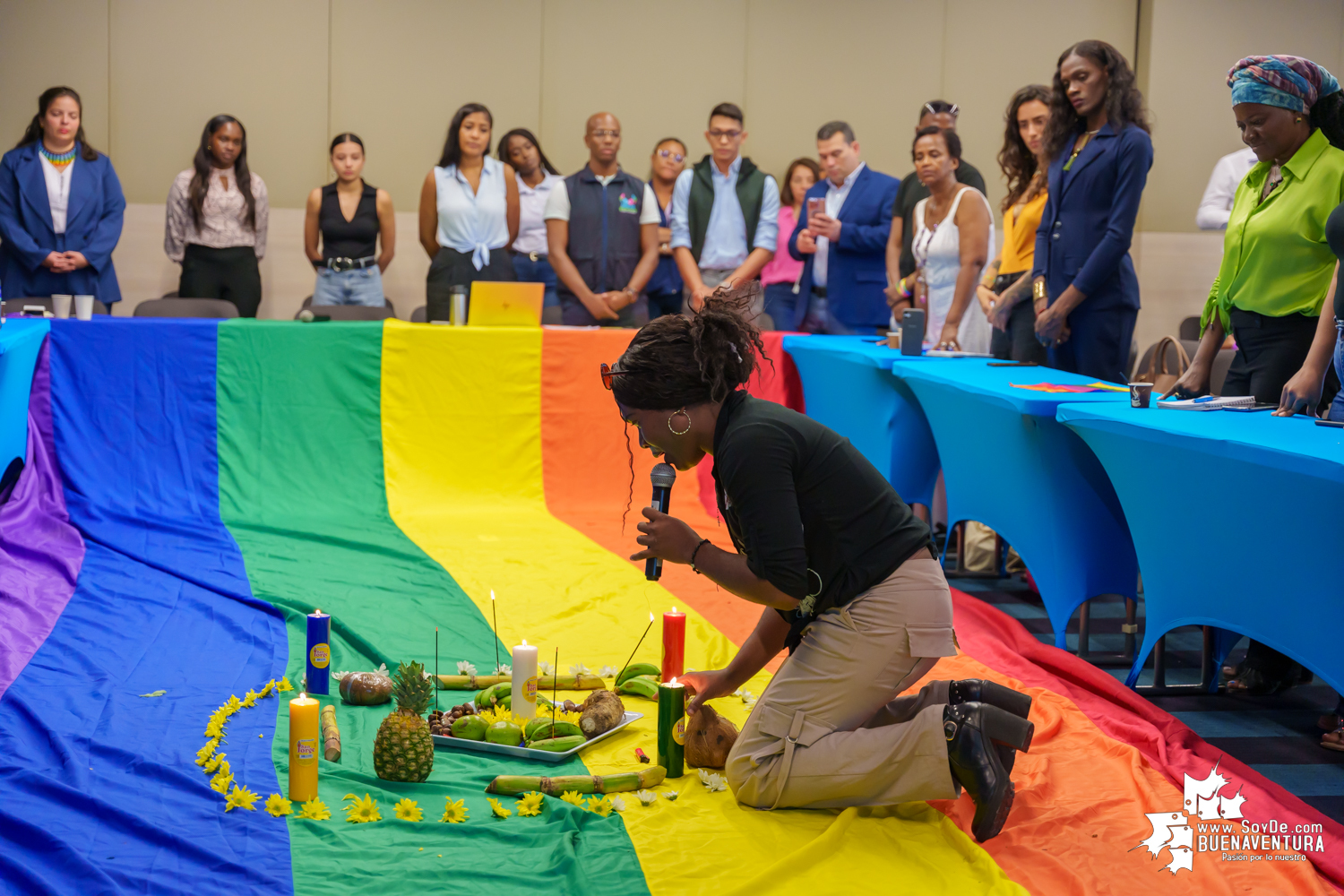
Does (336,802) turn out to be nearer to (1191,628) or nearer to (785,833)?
(785,833)

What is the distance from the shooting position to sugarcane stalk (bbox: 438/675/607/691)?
2717 millimetres

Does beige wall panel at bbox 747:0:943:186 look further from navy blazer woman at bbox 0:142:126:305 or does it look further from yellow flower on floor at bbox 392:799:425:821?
yellow flower on floor at bbox 392:799:425:821

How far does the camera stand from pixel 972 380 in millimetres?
3398

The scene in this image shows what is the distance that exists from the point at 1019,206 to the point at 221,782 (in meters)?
3.76

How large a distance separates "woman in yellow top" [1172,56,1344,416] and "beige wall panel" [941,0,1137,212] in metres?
5.98

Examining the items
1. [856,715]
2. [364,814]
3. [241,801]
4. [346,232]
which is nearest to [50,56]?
[346,232]

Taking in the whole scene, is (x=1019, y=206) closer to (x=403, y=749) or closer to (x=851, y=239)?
(x=851, y=239)

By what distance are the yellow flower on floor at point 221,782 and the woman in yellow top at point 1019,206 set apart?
3.18 m

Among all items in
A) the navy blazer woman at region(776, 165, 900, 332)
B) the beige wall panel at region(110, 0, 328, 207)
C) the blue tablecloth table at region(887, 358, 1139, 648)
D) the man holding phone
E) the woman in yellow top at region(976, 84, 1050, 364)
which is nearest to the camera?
the blue tablecloth table at region(887, 358, 1139, 648)

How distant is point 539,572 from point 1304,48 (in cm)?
790

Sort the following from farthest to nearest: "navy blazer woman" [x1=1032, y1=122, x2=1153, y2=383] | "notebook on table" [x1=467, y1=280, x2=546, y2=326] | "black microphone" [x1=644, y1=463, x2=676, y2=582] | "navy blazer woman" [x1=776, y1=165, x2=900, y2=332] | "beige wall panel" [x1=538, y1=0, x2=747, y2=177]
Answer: "beige wall panel" [x1=538, y1=0, x2=747, y2=177], "navy blazer woman" [x1=776, y1=165, x2=900, y2=332], "notebook on table" [x1=467, y1=280, x2=546, y2=326], "navy blazer woman" [x1=1032, y1=122, x2=1153, y2=383], "black microphone" [x1=644, y1=463, x2=676, y2=582]

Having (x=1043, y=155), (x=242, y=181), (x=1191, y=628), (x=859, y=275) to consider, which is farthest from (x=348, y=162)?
(x=1191, y=628)

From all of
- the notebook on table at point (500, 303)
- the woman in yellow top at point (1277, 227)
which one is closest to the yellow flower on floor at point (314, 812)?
the woman in yellow top at point (1277, 227)

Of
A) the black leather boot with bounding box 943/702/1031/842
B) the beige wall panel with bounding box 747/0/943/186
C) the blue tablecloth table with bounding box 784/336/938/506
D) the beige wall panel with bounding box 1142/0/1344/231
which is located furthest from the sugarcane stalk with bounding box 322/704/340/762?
the beige wall panel with bounding box 1142/0/1344/231
